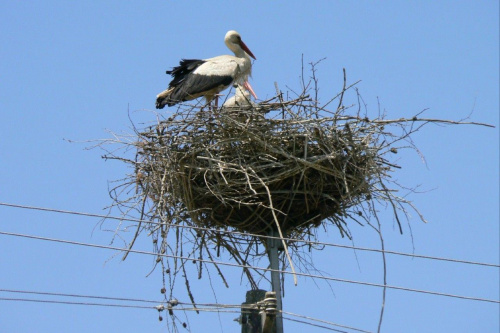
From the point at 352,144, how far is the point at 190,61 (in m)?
3.20

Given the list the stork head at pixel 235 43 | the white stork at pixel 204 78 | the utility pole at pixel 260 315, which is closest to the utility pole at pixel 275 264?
the utility pole at pixel 260 315

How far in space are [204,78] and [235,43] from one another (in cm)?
127

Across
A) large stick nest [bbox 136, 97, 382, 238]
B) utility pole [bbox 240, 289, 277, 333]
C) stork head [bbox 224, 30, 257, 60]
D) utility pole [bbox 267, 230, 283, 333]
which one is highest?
stork head [bbox 224, 30, 257, 60]

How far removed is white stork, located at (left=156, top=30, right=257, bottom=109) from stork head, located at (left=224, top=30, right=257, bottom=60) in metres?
0.40

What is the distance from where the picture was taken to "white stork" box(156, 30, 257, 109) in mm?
10188

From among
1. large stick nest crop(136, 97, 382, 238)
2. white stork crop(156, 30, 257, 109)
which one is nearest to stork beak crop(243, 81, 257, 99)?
white stork crop(156, 30, 257, 109)

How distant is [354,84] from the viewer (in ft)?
26.3

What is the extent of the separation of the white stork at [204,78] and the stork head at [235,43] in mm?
398

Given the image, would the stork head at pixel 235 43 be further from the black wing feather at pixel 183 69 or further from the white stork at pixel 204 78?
the black wing feather at pixel 183 69

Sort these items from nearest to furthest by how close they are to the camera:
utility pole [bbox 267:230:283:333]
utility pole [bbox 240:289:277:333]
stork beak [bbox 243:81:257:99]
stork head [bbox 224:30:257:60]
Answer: utility pole [bbox 240:289:277:333]
utility pole [bbox 267:230:283:333]
stork beak [bbox 243:81:257:99]
stork head [bbox 224:30:257:60]

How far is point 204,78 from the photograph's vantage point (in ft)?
33.7

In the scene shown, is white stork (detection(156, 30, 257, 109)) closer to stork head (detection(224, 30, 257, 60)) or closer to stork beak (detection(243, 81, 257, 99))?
stork beak (detection(243, 81, 257, 99))

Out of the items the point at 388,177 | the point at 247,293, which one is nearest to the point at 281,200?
the point at 388,177

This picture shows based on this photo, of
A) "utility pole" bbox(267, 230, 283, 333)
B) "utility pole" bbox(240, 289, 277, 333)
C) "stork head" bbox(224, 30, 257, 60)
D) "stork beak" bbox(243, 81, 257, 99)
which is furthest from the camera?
"stork head" bbox(224, 30, 257, 60)
